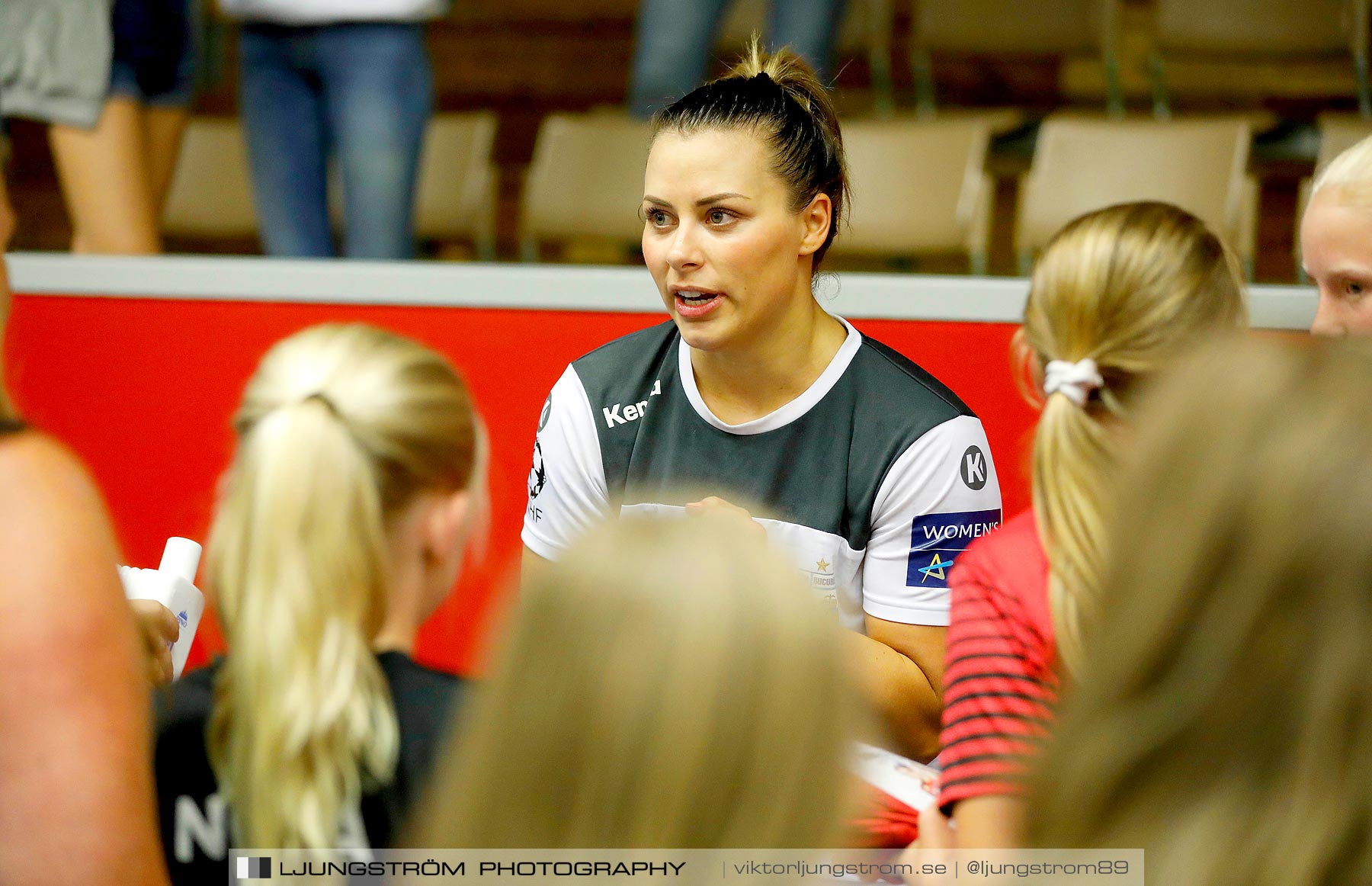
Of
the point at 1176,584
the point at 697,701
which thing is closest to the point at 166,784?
the point at 697,701

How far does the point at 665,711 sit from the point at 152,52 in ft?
7.10

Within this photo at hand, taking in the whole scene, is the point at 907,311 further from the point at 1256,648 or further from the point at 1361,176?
the point at 1256,648

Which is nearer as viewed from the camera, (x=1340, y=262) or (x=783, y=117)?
(x=1340, y=262)

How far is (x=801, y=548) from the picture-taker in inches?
59.7

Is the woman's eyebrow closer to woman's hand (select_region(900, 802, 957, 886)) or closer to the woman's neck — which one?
the woman's neck

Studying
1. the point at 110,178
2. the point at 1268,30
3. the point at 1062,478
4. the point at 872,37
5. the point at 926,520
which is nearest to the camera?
the point at 1062,478

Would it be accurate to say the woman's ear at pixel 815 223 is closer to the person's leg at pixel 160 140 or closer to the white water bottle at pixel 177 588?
the white water bottle at pixel 177 588

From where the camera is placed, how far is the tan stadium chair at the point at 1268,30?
318 centimetres

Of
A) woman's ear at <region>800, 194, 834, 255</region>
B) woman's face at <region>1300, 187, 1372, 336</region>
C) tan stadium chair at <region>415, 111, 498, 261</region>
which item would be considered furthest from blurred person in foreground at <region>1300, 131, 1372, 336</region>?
tan stadium chair at <region>415, 111, 498, 261</region>

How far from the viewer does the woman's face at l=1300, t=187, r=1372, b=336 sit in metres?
1.36

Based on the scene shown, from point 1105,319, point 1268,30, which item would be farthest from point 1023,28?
point 1105,319

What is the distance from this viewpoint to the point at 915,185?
115 inches

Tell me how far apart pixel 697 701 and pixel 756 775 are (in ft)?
0.15

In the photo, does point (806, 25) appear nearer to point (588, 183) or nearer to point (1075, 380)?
point (588, 183)
